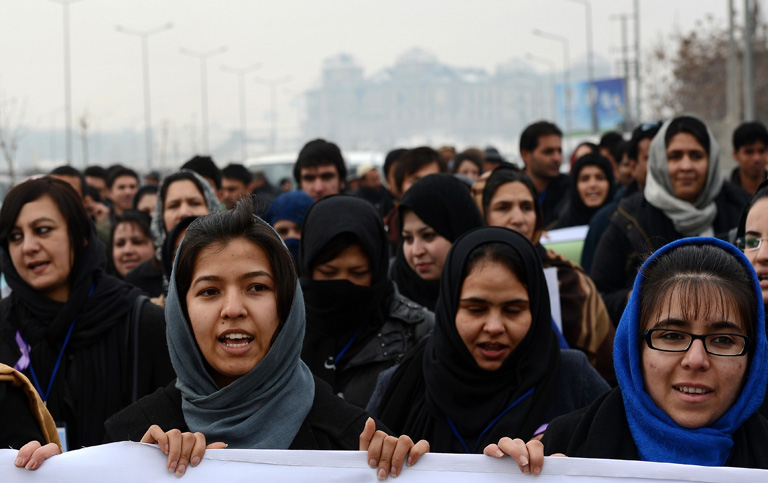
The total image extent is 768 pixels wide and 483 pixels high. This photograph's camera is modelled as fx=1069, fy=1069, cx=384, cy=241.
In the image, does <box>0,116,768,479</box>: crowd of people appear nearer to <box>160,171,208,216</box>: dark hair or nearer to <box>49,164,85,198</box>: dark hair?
<box>160,171,208,216</box>: dark hair

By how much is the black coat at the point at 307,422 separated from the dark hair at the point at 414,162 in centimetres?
445

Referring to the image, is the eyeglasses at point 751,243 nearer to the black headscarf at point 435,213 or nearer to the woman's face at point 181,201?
the black headscarf at point 435,213

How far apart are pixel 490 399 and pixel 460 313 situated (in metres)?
0.28

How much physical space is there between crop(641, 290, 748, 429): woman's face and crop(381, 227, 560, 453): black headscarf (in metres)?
0.83

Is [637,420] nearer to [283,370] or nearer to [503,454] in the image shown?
[503,454]

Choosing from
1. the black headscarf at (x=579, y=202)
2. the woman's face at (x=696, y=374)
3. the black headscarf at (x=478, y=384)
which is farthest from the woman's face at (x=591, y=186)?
the woman's face at (x=696, y=374)

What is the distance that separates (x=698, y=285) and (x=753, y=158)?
566 cm

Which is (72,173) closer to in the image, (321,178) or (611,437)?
(321,178)

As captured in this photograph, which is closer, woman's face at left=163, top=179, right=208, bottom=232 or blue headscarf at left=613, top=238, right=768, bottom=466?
blue headscarf at left=613, top=238, right=768, bottom=466

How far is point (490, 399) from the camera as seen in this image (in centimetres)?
334

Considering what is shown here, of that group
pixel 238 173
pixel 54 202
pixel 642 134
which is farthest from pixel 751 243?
pixel 238 173

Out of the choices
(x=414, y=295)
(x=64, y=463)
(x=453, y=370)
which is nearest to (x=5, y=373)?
(x=64, y=463)

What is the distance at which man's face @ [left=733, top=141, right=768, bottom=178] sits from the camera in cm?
775

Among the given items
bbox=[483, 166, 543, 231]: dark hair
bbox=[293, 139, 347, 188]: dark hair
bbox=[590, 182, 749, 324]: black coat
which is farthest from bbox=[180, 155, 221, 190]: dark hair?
bbox=[590, 182, 749, 324]: black coat
